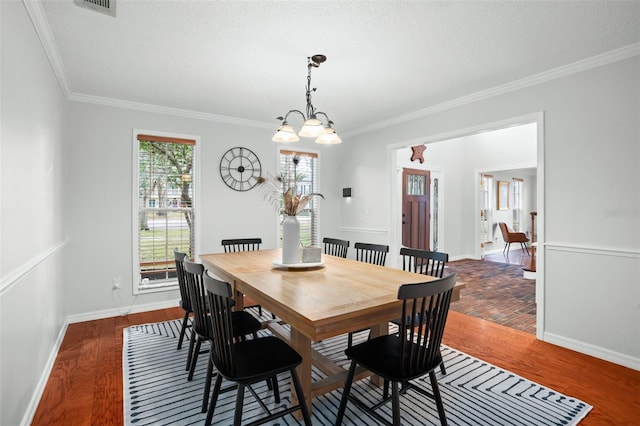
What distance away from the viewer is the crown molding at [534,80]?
2.69 m

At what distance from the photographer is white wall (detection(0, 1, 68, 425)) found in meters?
1.64

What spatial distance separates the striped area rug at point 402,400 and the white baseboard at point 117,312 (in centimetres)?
136

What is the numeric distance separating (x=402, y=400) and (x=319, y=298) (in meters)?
1.04

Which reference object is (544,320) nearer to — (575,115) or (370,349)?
(575,115)

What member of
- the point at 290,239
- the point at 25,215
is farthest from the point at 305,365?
the point at 25,215

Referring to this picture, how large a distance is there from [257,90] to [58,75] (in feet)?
5.90

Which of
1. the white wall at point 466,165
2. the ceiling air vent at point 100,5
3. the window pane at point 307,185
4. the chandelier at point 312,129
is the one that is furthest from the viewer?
the white wall at point 466,165

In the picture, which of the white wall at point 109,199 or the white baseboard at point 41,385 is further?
the white wall at point 109,199

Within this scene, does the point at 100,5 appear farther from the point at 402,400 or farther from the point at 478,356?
the point at 478,356

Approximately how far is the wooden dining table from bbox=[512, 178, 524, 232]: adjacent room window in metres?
9.24

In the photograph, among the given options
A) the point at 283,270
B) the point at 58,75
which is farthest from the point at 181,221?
the point at 283,270

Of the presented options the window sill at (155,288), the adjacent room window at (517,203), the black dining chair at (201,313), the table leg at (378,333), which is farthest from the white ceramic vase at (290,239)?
the adjacent room window at (517,203)

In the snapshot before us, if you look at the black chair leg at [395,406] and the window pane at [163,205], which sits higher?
the window pane at [163,205]

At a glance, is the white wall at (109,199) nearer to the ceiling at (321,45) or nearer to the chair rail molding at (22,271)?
the ceiling at (321,45)
